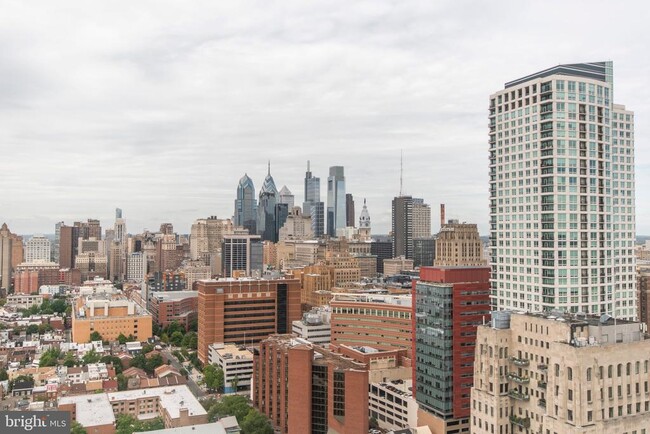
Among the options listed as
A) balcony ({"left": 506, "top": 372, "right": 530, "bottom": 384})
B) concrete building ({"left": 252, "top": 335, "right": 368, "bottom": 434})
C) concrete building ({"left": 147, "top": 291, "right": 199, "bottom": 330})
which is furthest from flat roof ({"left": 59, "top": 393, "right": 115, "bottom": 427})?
concrete building ({"left": 147, "top": 291, "right": 199, "bottom": 330})

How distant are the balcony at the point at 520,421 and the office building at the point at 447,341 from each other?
762 inches

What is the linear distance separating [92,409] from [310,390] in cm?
2807

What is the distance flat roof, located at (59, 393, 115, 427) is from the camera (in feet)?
224

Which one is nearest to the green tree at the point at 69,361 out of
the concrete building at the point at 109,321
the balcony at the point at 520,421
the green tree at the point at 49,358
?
the green tree at the point at 49,358

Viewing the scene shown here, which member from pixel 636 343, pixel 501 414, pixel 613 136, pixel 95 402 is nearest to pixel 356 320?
pixel 95 402

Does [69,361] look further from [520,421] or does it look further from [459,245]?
[459,245]

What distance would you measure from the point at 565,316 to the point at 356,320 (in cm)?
5960

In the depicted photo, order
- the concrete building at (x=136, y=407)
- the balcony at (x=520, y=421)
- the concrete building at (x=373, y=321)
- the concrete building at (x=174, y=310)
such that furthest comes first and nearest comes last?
the concrete building at (x=174, y=310)
the concrete building at (x=373, y=321)
the concrete building at (x=136, y=407)
the balcony at (x=520, y=421)

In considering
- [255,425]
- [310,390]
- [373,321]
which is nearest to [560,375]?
[310,390]

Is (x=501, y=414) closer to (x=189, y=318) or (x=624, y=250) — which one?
(x=624, y=250)

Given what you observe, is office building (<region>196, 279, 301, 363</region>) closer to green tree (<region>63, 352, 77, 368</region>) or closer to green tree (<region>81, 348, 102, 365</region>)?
green tree (<region>81, 348, 102, 365</region>)

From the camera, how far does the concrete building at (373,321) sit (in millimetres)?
97250

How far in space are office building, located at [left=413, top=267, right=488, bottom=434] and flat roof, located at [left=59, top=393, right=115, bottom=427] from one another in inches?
1413

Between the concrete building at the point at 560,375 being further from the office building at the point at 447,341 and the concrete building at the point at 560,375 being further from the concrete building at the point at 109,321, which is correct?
the concrete building at the point at 109,321
